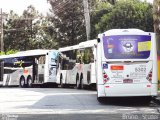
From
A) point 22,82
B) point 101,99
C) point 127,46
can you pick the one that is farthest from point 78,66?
point 127,46

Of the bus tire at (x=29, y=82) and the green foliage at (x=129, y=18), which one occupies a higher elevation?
the green foliage at (x=129, y=18)

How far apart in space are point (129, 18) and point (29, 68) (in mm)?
14477

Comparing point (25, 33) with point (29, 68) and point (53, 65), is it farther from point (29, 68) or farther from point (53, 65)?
point (53, 65)

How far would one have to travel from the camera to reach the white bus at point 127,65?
18.7 m

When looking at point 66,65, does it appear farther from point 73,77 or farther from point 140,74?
point 140,74

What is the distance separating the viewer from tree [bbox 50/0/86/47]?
63.6m

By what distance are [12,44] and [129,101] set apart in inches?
2195

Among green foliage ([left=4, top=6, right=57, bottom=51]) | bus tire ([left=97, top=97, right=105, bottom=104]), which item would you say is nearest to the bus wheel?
bus tire ([left=97, top=97, right=105, bottom=104])

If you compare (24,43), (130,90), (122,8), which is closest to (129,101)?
(130,90)

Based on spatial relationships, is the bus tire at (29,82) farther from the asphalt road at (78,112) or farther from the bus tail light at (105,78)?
the bus tail light at (105,78)

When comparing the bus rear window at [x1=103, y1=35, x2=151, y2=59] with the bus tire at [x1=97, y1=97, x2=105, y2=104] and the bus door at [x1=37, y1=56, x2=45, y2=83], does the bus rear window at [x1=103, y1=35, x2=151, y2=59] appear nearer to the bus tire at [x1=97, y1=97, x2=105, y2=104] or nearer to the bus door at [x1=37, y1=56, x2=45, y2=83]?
the bus tire at [x1=97, y1=97, x2=105, y2=104]

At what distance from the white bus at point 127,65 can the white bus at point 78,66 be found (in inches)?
355

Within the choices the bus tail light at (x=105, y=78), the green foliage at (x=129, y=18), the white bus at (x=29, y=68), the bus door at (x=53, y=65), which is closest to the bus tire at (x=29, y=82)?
the white bus at (x=29, y=68)

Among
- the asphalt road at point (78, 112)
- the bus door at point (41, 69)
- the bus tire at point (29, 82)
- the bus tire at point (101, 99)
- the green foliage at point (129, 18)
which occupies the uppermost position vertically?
the green foliage at point (129, 18)
